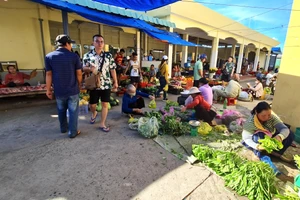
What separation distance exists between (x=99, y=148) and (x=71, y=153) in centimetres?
42

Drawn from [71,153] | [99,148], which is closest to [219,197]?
[99,148]

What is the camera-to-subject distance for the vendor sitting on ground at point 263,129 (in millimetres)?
2549

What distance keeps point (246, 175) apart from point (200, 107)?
2.00m

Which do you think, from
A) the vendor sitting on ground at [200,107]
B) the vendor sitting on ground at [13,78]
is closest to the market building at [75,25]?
the vendor sitting on ground at [13,78]

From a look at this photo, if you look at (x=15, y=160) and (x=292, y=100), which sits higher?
(x=292, y=100)

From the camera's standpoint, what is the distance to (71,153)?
8.58ft

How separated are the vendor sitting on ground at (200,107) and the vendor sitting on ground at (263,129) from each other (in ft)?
3.79

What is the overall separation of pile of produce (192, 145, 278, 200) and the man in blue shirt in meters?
2.41

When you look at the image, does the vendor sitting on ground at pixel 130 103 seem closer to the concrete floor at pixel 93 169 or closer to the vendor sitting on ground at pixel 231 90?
the concrete floor at pixel 93 169

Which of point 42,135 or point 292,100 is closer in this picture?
point 42,135

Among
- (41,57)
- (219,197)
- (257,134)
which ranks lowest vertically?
(219,197)

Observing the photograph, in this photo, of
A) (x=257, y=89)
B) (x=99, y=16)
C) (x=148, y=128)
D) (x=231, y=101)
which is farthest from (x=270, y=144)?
(x=257, y=89)

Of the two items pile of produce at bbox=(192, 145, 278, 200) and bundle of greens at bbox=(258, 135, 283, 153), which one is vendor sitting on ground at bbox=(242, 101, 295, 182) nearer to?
bundle of greens at bbox=(258, 135, 283, 153)

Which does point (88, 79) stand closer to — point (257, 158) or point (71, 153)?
point (71, 153)
